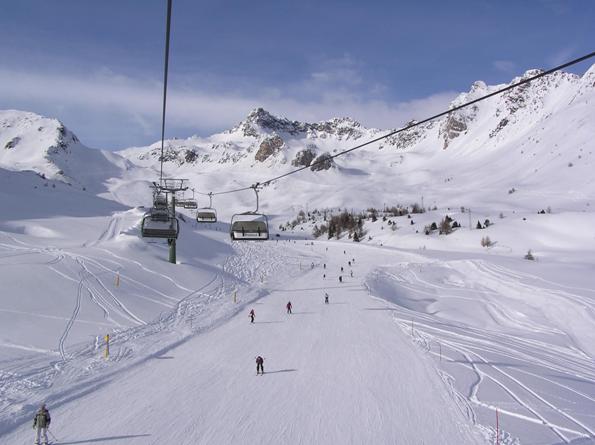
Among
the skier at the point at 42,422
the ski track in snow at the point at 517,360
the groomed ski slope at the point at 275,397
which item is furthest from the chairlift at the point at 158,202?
the ski track in snow at the point at 517,360

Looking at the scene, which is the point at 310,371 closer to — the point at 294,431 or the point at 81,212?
the point at 294,431

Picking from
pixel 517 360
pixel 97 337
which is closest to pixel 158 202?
pixel 97 337

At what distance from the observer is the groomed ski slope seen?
1195cm

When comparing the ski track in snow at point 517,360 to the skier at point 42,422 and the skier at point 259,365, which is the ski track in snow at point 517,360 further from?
the skier at point 42,422

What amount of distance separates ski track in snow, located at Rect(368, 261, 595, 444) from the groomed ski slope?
146cm

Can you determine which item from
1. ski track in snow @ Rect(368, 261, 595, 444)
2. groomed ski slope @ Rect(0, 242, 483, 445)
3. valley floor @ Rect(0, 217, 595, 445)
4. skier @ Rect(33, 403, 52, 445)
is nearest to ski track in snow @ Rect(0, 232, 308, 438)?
valley floor @ Rect(0, 217, 595, 445)

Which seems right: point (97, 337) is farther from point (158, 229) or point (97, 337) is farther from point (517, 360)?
point (517, 360)

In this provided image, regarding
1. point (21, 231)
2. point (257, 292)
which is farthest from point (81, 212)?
point (257, 292)

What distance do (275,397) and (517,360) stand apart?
11737mm

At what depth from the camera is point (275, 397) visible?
14492mm

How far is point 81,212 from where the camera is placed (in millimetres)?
82250

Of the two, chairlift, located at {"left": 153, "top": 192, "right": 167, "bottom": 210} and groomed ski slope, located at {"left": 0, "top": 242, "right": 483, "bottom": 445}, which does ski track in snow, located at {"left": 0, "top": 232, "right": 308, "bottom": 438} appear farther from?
chairlift, located at {"left": 153, "top": 192, "right": 167, "bottom": 210}

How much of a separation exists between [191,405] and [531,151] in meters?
175

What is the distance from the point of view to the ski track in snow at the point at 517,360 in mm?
13711
